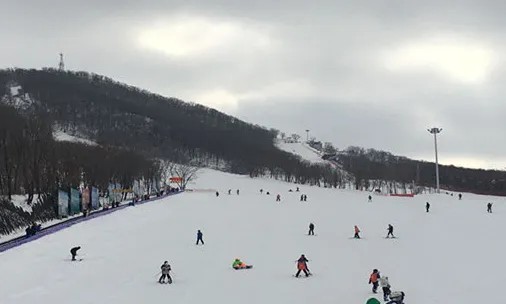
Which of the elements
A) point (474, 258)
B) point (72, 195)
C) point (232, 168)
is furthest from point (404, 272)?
point (232, 168)

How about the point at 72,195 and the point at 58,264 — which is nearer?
the point at 58,264

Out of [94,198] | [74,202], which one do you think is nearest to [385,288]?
[74,202]

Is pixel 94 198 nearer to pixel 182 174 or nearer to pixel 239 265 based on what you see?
pixel 239 265

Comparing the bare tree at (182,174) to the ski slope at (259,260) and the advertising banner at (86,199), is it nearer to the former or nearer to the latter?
the advertising banner at (86,199)

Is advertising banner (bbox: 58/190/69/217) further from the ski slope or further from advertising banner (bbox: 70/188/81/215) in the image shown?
the ski slope

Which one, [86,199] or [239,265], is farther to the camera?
[86,199]

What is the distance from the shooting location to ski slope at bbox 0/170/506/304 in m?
18.2

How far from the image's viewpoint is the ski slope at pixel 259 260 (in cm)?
1822

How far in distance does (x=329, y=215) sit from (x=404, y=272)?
2768 cm

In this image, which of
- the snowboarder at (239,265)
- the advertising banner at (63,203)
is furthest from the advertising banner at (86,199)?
the snowboarder at (239,265)

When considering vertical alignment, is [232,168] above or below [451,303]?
above

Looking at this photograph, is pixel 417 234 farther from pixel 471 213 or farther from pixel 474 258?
pixel 471 213

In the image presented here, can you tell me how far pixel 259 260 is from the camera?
25.4 metres

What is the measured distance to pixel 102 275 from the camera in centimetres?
2183
